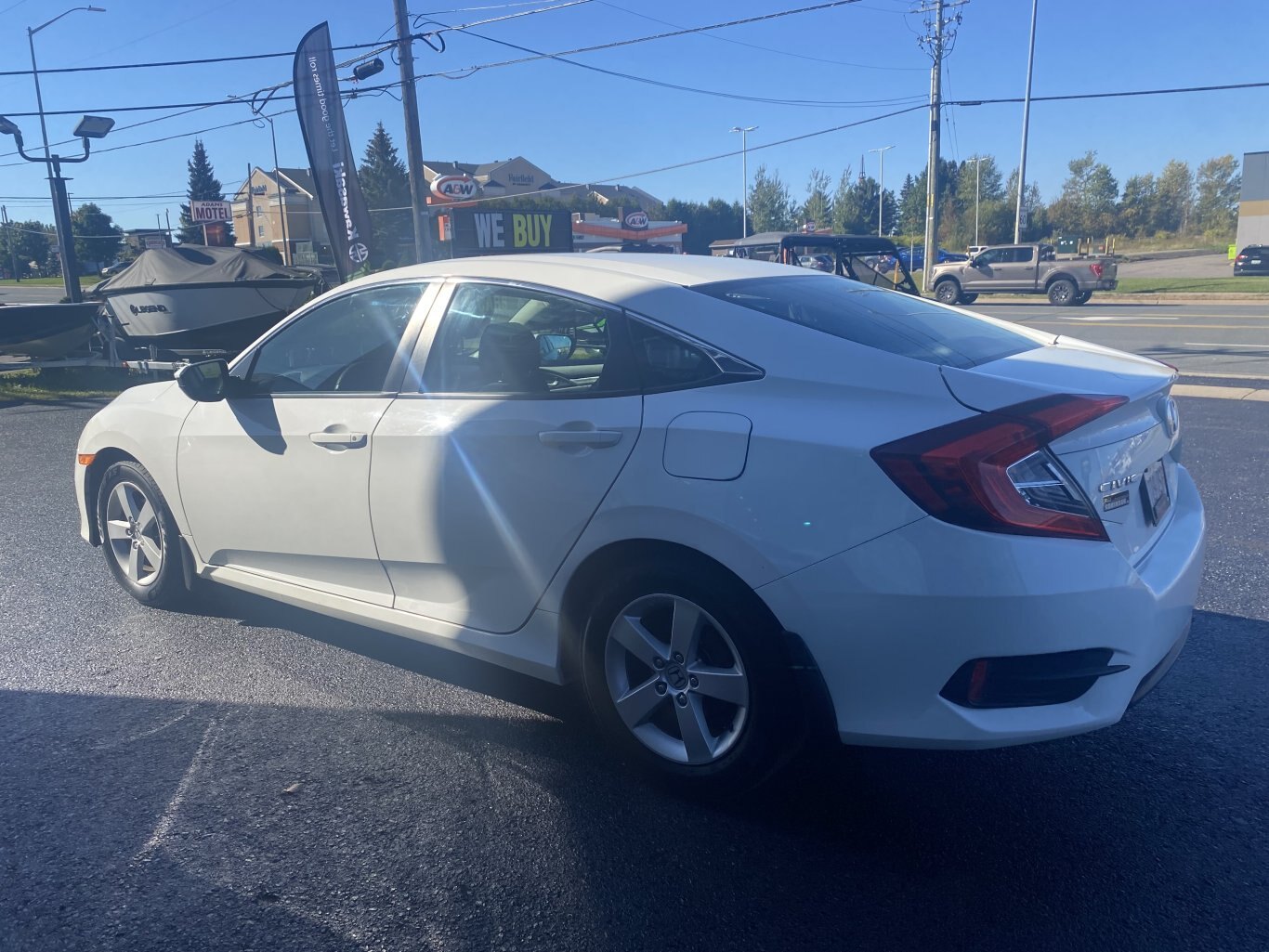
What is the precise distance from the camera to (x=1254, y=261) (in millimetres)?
39406

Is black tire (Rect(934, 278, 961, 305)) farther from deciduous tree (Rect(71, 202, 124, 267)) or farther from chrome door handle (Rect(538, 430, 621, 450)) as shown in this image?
Result: deciduous tree (Rect(71, 202, 124, 267))

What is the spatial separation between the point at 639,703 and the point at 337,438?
1.52 m

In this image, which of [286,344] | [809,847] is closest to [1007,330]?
[809,847]

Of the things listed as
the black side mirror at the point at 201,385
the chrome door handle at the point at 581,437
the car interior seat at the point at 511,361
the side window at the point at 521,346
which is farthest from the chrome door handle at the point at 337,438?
the chrome door handle at the point at 581,437

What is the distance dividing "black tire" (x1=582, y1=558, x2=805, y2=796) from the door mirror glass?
82 cm

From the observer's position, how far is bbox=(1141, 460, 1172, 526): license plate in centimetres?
294

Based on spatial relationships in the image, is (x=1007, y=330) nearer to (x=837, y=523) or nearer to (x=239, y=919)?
(x=837, y=523)

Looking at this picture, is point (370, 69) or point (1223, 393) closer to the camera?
point (1223, 393)

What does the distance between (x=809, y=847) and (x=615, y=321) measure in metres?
1.66

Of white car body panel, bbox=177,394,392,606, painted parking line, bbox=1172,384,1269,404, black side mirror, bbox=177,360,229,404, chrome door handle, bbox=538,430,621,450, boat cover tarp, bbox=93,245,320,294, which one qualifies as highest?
boat cover tarp, bbox=93,245,320,294

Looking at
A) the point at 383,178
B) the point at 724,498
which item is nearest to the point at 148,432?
the point at 724,498

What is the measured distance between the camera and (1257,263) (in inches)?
1549

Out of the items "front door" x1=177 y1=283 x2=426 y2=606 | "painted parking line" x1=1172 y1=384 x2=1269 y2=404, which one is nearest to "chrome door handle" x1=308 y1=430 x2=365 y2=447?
"front door" x1=177 y1=283 x2=426 y2=606

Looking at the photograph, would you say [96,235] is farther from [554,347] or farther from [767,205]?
[554,347]
